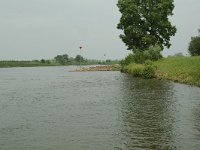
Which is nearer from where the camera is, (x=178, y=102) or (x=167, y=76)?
(x=178, y=102)

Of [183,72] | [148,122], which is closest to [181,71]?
[183,72]

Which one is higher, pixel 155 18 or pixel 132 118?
pixel 155 18

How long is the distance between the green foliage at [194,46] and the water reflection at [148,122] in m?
43.4

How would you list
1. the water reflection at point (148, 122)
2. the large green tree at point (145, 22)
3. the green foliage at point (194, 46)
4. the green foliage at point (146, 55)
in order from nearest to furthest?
1. the water reflection at point (148, 122)
2. the green foliage at point (146, 55)
3. the green foliage at point (194, 46)
4. the large green tree at point (145, 22)

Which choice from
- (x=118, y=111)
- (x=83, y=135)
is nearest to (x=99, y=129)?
(x=83, y=135)

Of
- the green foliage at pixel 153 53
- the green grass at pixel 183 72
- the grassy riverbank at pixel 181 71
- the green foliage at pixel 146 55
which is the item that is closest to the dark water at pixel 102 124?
the green grass at pixel 183 72

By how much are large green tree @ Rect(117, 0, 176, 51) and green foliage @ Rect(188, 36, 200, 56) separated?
22.7 ft

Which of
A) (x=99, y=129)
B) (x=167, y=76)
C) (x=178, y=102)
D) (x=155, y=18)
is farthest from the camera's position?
(x=155, y=18)

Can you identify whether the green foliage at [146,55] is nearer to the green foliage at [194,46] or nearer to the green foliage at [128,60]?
the green foliage at [128,60]

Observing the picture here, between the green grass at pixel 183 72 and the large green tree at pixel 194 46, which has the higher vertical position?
the large green tree at pixel 194 46

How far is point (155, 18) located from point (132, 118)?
56.6 metres

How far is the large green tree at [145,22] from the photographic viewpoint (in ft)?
237

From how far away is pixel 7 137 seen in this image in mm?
14070

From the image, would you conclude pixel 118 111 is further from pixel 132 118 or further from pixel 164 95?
pixel 164 95
